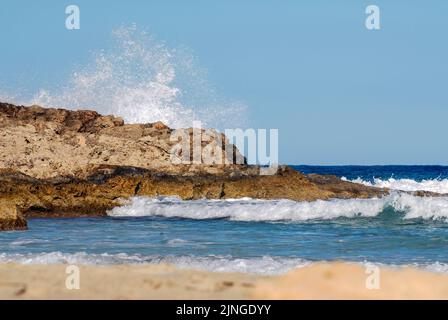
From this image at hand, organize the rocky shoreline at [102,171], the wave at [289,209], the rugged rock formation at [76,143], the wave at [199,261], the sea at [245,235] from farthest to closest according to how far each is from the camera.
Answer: the rugged rock formation at [76,143], the rocky shoreline at [102,171], the wave at [289,209], the sea at [245,235], the wave at [199,261]

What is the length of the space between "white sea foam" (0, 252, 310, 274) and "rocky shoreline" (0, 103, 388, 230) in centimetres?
892

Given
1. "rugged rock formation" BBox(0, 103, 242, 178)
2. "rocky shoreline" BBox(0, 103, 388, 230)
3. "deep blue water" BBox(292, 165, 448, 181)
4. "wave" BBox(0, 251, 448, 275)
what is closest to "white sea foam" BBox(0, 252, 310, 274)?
"wave" BBox(0, 251, 448, 275)

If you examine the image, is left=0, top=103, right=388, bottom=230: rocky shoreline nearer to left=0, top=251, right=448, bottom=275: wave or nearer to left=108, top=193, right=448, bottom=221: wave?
left=108, top=193, right=448, bottom=221: wave

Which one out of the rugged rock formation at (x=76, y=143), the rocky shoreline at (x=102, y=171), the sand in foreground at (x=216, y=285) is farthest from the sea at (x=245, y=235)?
the rugged rock formation at (x=76, y=143)

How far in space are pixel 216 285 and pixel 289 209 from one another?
12.5 meters

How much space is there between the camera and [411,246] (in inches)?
485

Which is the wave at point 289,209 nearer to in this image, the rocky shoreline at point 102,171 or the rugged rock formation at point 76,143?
the rocky shoreline at point 102,171

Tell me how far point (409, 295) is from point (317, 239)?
685cm

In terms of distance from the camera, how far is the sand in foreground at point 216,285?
6895 millimetres

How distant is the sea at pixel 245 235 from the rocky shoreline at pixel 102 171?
65cm

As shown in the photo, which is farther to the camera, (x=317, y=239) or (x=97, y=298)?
(x=317, y=239)

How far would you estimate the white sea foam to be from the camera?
9234 mm
